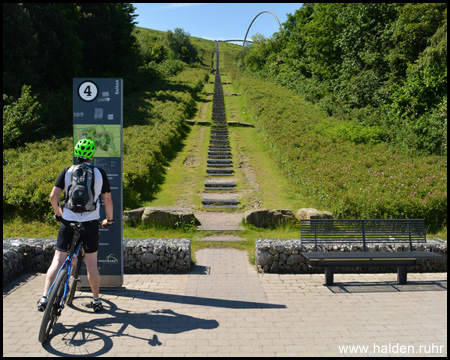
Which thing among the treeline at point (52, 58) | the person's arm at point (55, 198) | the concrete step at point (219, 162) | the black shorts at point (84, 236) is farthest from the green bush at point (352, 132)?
the person's arm at point (55, 198)

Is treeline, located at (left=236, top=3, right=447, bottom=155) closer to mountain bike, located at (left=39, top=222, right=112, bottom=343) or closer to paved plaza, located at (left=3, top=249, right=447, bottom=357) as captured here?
paved plaza, located at (left=3, top=249, right=447, bottom=357)

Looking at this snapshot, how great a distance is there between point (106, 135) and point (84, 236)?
1889 mm

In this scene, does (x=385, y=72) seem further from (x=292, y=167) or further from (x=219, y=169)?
(x=219, y=169)

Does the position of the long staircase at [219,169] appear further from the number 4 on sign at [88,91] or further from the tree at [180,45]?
the tree at [180,45]

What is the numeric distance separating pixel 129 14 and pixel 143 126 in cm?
2837

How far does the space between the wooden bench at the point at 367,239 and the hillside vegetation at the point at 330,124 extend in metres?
3.07

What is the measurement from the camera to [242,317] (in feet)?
18.3

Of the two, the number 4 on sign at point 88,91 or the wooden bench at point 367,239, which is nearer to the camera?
the number 4 on sign at point 88,91

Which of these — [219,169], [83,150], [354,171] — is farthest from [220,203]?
[83,150]

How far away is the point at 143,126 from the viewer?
22469 mm

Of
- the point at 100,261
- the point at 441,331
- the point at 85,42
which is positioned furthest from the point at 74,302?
the point at 85,42

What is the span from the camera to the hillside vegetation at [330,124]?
11961mm

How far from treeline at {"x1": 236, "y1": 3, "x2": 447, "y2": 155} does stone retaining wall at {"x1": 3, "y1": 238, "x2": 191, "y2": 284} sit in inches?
586

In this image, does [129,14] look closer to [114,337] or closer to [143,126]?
[143,126]
